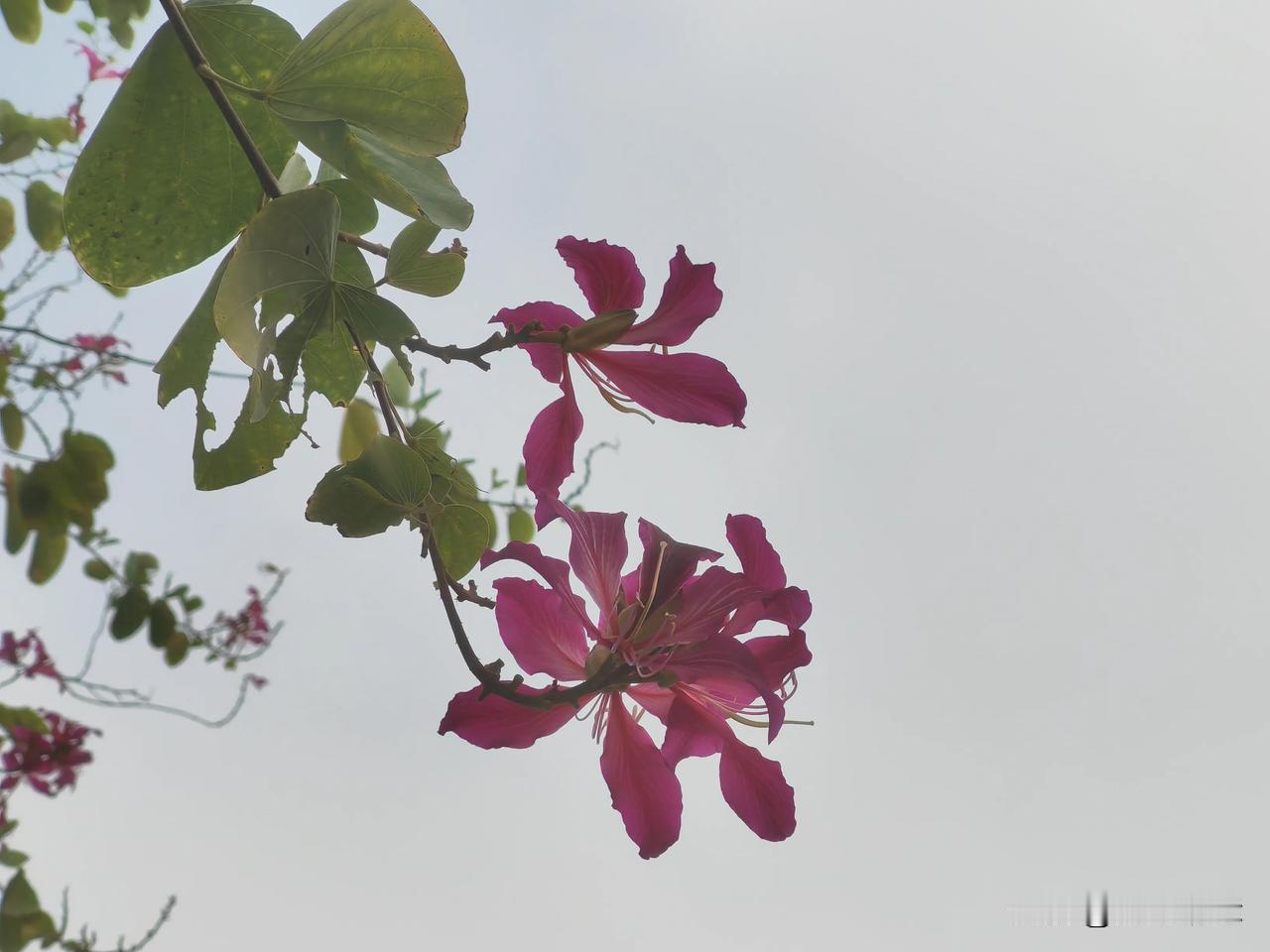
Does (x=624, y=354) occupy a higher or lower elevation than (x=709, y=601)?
higher

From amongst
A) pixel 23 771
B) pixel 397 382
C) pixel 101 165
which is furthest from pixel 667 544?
pixel 23 771

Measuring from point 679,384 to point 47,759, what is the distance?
1.29m

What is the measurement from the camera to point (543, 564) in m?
0.48

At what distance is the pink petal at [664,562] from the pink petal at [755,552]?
0.02 meters

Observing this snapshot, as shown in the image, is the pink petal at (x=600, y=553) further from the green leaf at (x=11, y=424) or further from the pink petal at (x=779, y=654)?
the green leaf at (x=11, y=424)

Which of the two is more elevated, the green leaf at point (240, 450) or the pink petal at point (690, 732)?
the green leaf at point (240, 450)

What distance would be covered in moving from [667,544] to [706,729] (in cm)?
11

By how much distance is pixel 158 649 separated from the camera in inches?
47.9

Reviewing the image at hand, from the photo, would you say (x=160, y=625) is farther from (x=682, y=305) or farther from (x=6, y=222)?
(x=682, y=305)

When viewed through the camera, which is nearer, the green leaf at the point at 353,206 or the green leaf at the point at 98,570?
the green leaf at the point at 353,206

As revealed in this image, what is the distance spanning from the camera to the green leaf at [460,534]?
0.53 m

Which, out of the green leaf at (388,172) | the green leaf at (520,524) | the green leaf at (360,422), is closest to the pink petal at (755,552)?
the green leaf at (388,172)

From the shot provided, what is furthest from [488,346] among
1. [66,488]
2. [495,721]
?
[66,488]

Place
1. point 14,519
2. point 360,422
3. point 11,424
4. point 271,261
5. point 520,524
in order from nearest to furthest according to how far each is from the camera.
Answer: point 271,261
point 360,422
point 14,519
point 11,424
point 520,524
